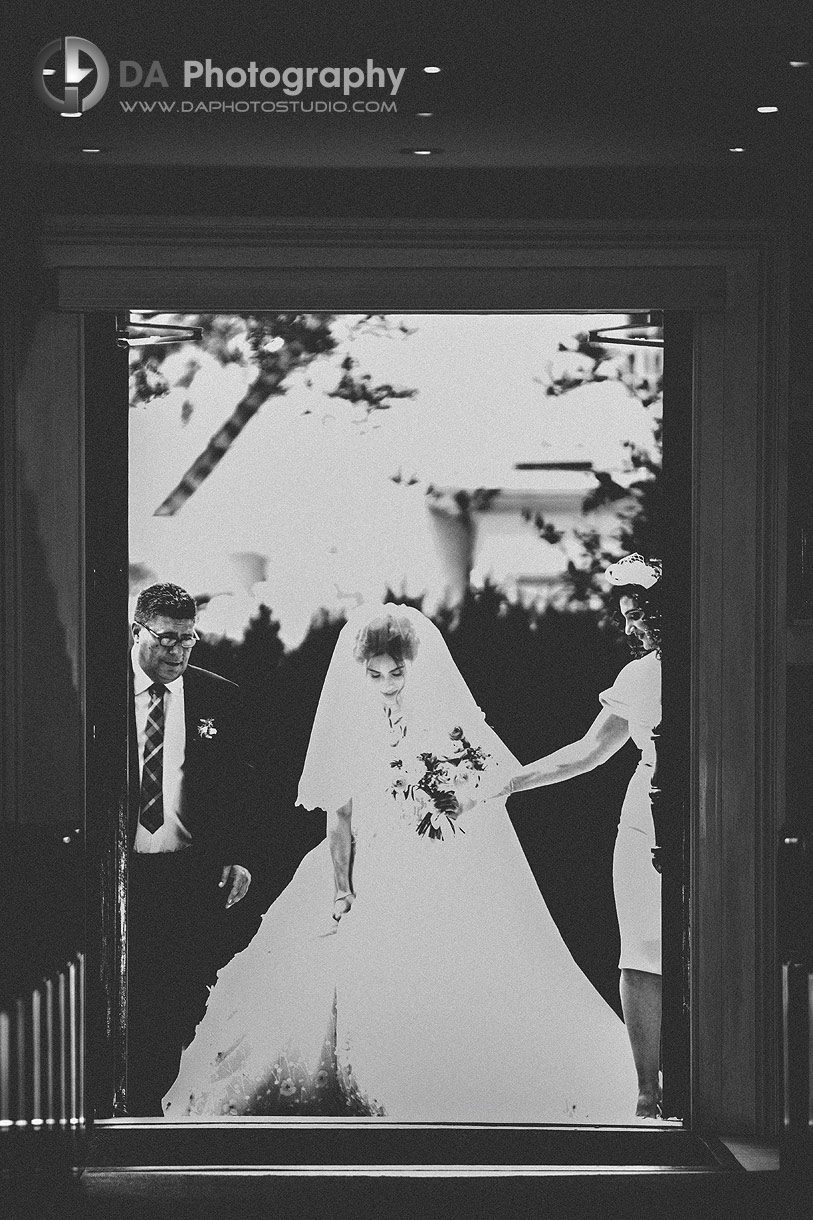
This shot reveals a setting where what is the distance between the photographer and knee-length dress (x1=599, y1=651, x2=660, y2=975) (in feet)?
10.6

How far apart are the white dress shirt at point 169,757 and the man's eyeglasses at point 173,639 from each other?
0.26ft

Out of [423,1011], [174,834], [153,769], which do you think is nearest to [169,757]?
[153,769]

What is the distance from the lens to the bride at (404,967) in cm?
322

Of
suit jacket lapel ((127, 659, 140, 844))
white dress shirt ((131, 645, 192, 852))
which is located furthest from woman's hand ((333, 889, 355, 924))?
suit jacket lapel ((127, 659, 140, 844))

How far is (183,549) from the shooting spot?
3.21 metres

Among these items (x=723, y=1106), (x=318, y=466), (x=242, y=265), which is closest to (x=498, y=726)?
(x=318, y=466)

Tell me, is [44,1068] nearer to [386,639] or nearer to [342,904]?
[342,904]

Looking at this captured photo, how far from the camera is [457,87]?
2.79m

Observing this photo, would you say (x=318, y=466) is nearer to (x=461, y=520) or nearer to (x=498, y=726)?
(x=461, y=520)

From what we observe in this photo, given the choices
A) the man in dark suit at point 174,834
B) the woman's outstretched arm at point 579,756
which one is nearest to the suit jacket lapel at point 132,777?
the man in dark suit at point 174,834

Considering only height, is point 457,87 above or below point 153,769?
above

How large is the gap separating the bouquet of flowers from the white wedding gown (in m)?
0.04

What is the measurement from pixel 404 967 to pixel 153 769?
0.78 metres

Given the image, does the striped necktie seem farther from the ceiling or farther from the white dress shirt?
the ceiling
